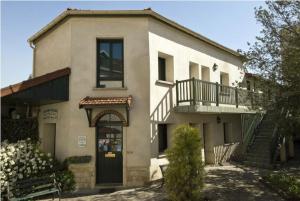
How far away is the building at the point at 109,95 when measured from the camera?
11625 millimetres

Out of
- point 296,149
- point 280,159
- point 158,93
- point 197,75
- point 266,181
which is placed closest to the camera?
point 266,181

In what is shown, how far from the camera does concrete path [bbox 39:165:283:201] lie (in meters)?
9.62

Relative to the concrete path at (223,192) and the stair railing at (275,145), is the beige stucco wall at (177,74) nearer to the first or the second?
the concrete path at (223,192)

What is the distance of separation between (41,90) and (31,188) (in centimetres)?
372

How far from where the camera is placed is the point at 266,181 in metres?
11.5

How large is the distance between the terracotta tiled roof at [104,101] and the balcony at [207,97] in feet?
9.19

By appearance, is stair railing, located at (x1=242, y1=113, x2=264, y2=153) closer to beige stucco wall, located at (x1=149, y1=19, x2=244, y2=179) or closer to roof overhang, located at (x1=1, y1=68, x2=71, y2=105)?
beige stucco wall, located at (x1=149, y1=19, x2=244, y2=179)

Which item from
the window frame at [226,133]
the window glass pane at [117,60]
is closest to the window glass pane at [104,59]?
the window glass pane at [117,60]

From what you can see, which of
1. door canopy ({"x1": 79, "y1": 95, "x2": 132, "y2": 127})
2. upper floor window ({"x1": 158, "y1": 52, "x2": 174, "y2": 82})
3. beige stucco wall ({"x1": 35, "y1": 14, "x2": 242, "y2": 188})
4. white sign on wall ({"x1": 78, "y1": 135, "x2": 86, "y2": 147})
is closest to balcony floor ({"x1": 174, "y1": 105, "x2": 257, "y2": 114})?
beige stucco wall ({"x1": 35, "y1": 14, "x2": 242, "y2": 188})

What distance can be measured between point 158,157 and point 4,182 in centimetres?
587

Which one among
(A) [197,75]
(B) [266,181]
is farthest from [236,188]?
(A) [197,75]

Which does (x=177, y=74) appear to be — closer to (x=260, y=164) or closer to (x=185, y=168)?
(x=185, y=168)

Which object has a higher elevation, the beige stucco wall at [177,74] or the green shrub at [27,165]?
the beige stucco wall at [177,74]

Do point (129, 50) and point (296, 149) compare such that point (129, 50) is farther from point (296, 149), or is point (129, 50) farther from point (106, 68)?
point (296, 149)
